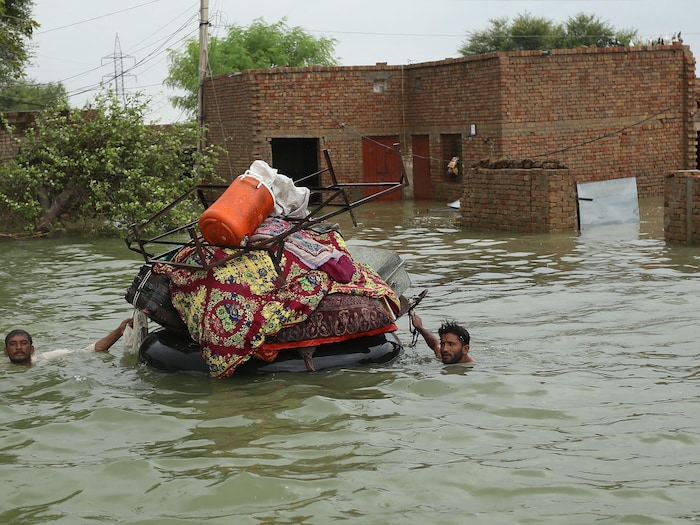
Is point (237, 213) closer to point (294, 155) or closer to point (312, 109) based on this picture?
point (312, 109)

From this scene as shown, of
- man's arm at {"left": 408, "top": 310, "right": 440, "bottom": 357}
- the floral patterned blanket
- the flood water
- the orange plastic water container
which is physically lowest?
the flood water

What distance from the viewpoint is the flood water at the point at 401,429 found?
19.1 ft

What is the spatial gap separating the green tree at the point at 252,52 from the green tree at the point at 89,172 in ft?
100

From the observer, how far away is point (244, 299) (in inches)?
331

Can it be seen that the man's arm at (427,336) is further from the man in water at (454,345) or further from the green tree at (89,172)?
the green tree at (89,172)

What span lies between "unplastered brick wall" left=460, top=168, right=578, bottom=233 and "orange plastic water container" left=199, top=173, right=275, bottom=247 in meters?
10.7

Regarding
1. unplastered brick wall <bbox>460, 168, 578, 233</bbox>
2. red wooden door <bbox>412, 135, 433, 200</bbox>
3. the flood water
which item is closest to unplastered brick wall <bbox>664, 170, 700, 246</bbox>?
unplastered brick wall <bbox>460, 168, 578, 233</bbox>

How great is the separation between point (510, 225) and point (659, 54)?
9.97 m

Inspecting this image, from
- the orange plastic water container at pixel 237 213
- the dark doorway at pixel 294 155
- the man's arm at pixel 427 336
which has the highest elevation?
the dark doorway at pixel 294 155

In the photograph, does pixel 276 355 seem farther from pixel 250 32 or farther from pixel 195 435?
pixel 250 32

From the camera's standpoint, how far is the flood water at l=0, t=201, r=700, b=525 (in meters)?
5.81

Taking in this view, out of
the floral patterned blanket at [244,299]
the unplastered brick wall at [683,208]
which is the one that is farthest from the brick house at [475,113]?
the floral patterned blanket at [244,299]

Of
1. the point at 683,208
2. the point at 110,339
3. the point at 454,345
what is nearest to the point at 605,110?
the point at 683,208

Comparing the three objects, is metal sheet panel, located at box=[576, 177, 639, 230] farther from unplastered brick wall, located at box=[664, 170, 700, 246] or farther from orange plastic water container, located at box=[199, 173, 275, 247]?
orange plastic water container, located at box=[199, 173, 275, 247]
